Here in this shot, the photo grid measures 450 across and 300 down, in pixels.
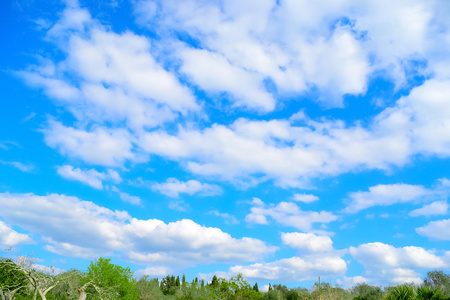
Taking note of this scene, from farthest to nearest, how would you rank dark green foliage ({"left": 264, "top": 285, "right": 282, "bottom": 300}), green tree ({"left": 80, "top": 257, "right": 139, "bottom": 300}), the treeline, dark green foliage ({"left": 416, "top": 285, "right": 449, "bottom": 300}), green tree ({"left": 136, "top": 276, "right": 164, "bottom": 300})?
dark green foliage ({"left": 264, "top": 285, "right": 282, "bottom": 300}), green tree ({"left": 136, "top": 276, "right": 164, "bottom": 300}), green tree ({"left": 80, "top": 257, "right": 139, "bottom": 300}), the treeline, dark green foliage ({"left": 416, "top": 285, "right": 449, "bottom": 300})

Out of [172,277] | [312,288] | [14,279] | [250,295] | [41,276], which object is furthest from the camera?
[172,277]

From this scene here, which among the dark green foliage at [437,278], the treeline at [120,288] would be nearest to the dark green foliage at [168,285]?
the treeline at [120,288]

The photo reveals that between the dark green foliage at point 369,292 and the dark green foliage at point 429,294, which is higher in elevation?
the dark green foliage at point 369,292

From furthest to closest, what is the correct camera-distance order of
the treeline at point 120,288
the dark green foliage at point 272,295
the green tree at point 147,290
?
1. the dark green foliage at point 272,295
2. the green tree at point 147,290
3. the treeline at point 120,288

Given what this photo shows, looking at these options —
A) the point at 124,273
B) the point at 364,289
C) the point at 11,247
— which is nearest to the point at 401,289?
the point at 11,247

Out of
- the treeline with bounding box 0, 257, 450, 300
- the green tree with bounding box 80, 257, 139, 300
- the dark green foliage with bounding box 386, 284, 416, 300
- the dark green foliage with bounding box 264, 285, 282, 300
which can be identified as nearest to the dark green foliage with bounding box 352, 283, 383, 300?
the treeline with bounding box 0, 257, 450, 300

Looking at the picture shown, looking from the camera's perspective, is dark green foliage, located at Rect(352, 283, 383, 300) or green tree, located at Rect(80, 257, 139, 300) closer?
green tree, located at Rect(80, 257, 139, 300)

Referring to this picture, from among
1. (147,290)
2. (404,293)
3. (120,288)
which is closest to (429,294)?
(404,293)

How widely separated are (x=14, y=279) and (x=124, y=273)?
1591cm

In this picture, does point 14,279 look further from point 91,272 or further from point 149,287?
point 149,287

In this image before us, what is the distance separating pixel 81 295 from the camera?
25.3 m

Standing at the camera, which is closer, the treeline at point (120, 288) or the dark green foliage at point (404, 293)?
the dark green foliage at point (404, 293)

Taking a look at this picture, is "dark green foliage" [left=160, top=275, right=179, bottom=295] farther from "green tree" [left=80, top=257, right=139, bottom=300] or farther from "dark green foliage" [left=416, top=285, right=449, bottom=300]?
"dark green foliage" [left=416, top=285, right=449, bottom=300]

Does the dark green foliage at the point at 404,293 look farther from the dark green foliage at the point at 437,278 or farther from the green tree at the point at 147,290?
the dark green foliage at the point at 437,278
